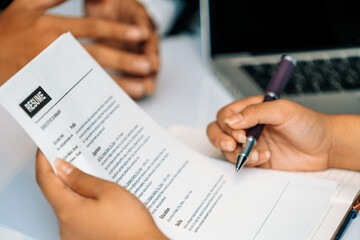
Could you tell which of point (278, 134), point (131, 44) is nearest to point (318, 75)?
point (278, 134)

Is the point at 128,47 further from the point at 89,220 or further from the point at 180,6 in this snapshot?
the point at 89,220

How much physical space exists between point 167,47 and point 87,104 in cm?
45

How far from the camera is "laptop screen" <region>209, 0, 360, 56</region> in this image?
685 mm

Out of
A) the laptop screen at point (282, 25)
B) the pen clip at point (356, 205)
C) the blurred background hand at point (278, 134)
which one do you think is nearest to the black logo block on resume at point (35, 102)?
the blurred background hand at point (278, 134)

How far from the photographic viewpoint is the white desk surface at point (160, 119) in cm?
43

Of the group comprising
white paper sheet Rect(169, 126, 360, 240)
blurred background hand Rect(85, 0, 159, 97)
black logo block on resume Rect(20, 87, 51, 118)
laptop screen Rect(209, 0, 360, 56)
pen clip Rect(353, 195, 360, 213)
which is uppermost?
blurred background hand Rect(85, 0, 159, 97)

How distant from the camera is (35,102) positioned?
0.33 meters

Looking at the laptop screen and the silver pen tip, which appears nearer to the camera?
the silver pen tip

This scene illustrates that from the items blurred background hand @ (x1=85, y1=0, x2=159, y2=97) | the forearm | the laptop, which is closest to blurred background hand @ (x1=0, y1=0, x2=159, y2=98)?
blurred background hand @ (x1=85, y1=0, x2=159, y2=97)

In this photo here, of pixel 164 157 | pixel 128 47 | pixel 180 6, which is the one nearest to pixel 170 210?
pixel 164 157

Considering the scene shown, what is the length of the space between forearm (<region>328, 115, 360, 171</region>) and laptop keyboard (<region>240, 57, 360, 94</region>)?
125mm

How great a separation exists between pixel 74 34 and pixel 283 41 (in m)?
0.40

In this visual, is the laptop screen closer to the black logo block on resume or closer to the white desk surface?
the white desk surface

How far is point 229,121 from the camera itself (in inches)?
17.8
